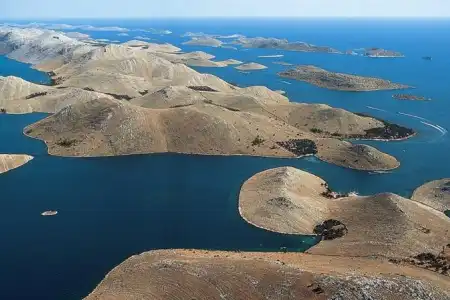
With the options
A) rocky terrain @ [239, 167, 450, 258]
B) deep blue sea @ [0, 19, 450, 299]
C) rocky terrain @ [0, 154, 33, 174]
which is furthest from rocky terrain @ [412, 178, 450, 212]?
rocky terrain @ [0, 154, 33, 174]

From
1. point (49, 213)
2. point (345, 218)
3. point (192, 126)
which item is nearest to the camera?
point (345, 218)

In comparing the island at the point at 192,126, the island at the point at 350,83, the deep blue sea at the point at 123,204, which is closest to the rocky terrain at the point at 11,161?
the deep blue sea at the point at 123,204

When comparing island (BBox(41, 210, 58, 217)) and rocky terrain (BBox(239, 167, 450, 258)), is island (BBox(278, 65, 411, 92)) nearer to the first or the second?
rocky terrain (BBox(239, 167, 450, 258))

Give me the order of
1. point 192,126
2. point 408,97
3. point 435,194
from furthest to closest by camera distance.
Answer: point 408,97 → point 192,126 → point 435,194

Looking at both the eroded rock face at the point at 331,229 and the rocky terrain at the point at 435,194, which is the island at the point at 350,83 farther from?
the eroded rock face at the point at 331,229

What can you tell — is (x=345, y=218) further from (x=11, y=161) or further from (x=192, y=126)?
(x=11, y=161)

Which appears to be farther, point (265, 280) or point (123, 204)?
point (123, 204)

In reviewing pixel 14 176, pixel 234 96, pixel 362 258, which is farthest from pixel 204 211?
pixel 234 96

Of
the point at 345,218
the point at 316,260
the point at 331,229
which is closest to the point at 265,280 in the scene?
the point at 316,260
